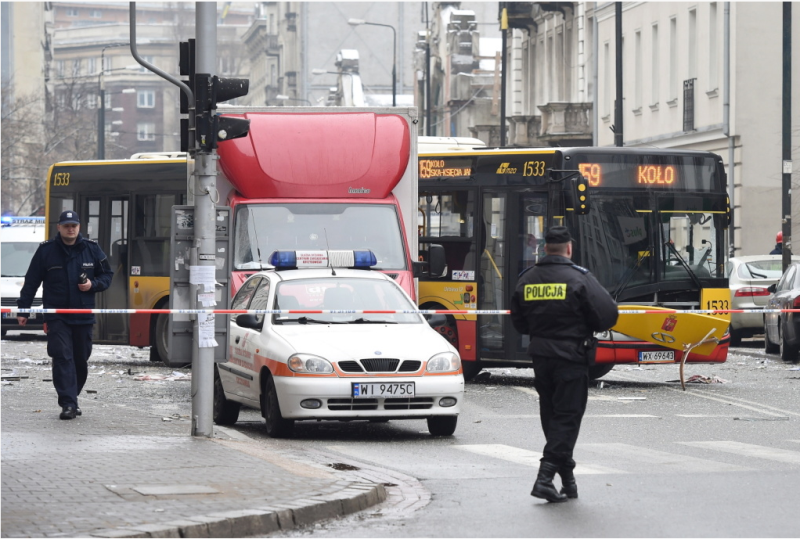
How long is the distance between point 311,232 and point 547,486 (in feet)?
27.6

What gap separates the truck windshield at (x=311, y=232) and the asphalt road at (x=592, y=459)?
1.84 m

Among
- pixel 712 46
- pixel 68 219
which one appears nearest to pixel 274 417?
pixel 68 219

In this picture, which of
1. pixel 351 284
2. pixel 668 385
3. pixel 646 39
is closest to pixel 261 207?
pixel 351 284

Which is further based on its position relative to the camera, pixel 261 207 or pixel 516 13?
pixel 516 13

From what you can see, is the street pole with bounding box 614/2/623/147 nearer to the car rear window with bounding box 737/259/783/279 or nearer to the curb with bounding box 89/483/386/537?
the car rear window with bounding box 737/259/783/279

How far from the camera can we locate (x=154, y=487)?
372 inches

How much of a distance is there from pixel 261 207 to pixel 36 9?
106 meters

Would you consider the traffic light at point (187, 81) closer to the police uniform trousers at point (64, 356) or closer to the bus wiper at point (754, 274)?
the police uniform trousers at point (64, 356)

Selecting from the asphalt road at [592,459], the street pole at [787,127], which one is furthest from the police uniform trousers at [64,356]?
the street pole at [787,127]

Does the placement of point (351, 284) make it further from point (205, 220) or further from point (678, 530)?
point (678, 530)

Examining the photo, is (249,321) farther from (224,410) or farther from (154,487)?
(154,487)

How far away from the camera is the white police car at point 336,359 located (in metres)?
13.3

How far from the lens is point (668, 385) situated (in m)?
20.1

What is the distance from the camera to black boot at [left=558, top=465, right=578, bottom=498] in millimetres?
9680
